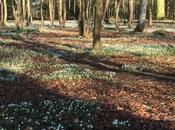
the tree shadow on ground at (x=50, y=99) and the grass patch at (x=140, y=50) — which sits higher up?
the tree shadow on ground at (x=50, y=99)

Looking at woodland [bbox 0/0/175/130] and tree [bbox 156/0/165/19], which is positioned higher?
tree [bbox 156/0/165/19]

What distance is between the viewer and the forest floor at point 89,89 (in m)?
14.4

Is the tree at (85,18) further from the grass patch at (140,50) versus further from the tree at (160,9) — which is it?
the tree at (160,9)

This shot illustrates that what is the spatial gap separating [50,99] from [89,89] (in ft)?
10.4

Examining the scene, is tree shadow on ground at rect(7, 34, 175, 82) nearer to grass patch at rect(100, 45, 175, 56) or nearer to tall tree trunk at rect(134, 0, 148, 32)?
grass patch at rect(100, 45, 175, 56)

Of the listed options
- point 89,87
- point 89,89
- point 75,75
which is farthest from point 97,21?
point 89,89

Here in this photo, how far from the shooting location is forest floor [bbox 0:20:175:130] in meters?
14.4

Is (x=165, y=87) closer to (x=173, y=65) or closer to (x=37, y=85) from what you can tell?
(x=37, y=85)

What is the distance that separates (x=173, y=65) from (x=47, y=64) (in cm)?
833

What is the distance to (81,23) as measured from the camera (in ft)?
169

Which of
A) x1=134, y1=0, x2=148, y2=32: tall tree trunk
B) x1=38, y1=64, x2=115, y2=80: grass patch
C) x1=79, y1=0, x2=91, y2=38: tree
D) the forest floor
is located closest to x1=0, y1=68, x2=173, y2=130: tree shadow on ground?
the forest floor

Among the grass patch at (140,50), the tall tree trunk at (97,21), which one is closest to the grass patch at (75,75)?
the tall tree trunk at (97,21)

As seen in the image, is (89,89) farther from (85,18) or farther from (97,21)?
(85,18)

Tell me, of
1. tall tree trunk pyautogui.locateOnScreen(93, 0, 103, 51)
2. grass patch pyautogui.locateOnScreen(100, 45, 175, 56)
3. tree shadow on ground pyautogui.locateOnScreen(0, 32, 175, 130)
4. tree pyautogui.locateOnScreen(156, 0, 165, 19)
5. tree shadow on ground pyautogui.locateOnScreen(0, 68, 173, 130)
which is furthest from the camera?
tree pyautogui.locateOnScreen(156, 0, 165, 19)
